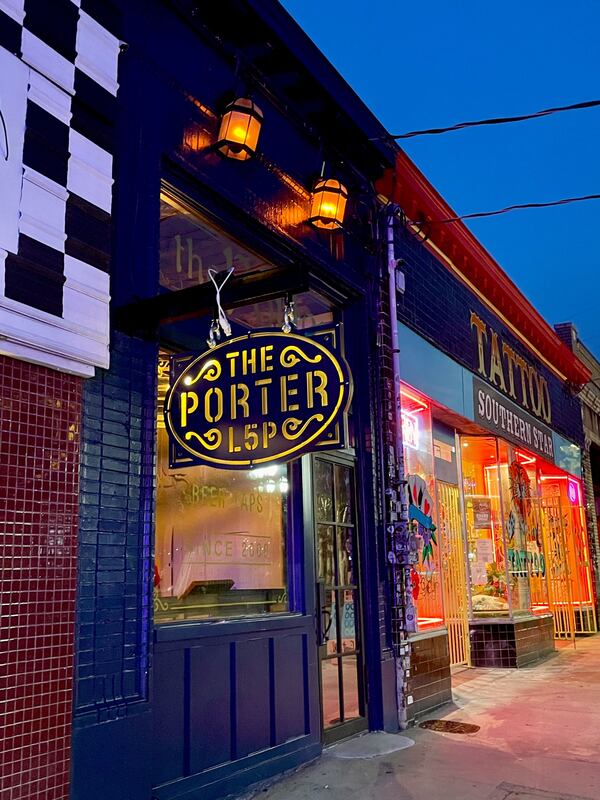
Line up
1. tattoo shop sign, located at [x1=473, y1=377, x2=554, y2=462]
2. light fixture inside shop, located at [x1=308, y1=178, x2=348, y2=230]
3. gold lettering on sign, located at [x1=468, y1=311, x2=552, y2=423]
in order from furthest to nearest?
gold lettering on sign, located at [x1=468, y1=311, x2=552, y2=423] → tattoo shop sign, located at [x1=473, y1=377, x2=554, y2=462] → light fixture inside shop, located at [x1=308, y1=178, x2=348, y2=230]

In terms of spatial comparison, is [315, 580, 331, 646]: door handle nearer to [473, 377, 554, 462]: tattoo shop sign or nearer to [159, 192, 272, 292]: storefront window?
[159, 192, 272, 292]: storefront window

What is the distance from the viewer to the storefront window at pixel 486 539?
1180 centimetres

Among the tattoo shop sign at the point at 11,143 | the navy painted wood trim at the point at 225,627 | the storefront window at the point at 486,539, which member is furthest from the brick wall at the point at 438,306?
the tattoo shop sign at the point at 11,143

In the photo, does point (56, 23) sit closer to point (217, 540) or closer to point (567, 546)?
point (217, 540)

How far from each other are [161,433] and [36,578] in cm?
181

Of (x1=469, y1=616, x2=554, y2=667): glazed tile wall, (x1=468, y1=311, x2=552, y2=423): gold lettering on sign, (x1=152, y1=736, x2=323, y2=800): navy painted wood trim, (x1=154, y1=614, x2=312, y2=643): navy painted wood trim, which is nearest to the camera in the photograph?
(x1=152, y1=736, x2=323, y2=800): navy painted wood trim

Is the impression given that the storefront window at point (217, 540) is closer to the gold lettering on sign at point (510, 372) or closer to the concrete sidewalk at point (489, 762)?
the concrete sidewalk at point (489, 762)

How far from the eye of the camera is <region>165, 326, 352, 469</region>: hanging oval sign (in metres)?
4.48

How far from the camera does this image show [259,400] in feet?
15.2

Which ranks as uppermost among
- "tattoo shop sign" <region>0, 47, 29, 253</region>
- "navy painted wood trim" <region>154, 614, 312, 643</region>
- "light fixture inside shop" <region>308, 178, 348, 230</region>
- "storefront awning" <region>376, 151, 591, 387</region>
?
"storefront awning" <region>376, 151, 591, 387</region>

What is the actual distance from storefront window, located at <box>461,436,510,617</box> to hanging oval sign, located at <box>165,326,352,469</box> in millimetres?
7922

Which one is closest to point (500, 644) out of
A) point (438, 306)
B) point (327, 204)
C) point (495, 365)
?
point (495, 365)

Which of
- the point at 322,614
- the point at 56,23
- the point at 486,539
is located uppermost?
the point at 56,23

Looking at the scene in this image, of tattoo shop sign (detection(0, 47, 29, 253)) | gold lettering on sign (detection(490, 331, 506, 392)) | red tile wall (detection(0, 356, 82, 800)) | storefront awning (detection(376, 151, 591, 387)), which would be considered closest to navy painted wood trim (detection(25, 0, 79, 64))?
tattoo shop sign (detection(0, 47, 29, 253))
